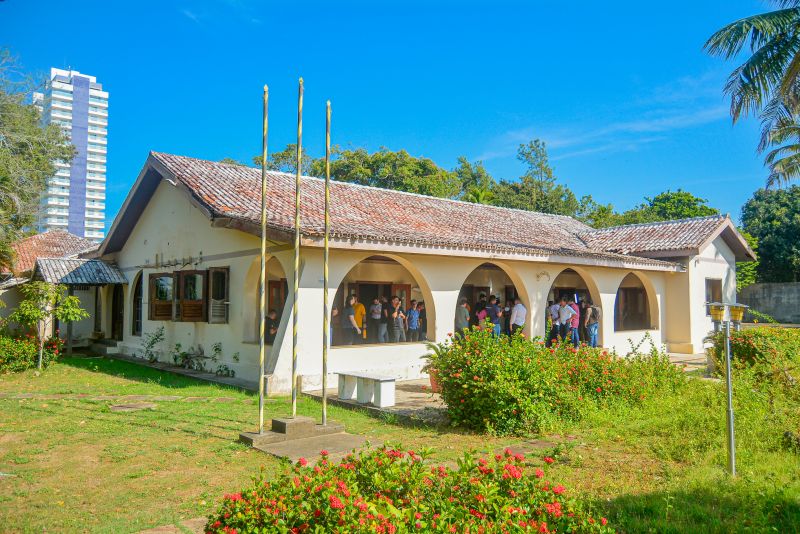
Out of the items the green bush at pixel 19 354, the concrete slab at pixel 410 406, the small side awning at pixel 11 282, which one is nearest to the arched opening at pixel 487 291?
the concrete slab at pixel 410 406

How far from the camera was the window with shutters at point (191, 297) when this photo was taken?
1298 cm

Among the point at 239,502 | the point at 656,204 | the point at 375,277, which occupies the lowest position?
the point at 239,502

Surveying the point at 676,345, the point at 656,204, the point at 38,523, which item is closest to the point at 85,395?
the point at 38,523

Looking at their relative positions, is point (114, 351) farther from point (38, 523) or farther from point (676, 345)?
point (676, 345)

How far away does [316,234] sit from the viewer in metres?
9.71

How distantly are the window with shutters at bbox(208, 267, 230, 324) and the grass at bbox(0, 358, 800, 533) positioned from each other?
3.46 metres

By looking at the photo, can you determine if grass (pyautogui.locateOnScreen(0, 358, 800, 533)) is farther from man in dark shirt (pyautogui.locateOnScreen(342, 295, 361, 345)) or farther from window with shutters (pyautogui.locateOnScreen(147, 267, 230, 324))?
man in dark shirt (pyautogui.locateOnScreen(342, 295, 361, 345))

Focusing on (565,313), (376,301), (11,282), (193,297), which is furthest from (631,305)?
(11,282)

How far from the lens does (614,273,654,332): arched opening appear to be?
68.4 feet

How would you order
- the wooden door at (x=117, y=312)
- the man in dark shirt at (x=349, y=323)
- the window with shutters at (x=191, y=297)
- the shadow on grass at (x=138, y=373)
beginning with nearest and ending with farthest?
the shadow on grass at (x=138, y=373), the window with shutters at (x=191, y=297), the man in dark shirt at (x=349, y=323), the wooden door at (x=117, y=312)

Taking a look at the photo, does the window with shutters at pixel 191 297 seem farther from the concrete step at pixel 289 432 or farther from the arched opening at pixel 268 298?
the concrete step at pixel 289 432

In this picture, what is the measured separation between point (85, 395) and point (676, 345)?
16394 mm

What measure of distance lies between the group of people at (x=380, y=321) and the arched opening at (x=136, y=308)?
614 cm

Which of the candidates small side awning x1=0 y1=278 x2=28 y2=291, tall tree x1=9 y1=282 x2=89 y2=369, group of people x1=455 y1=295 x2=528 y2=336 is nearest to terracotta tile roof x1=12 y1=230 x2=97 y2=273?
small side awning x1=0 y1=278 x2=28 y2=291
